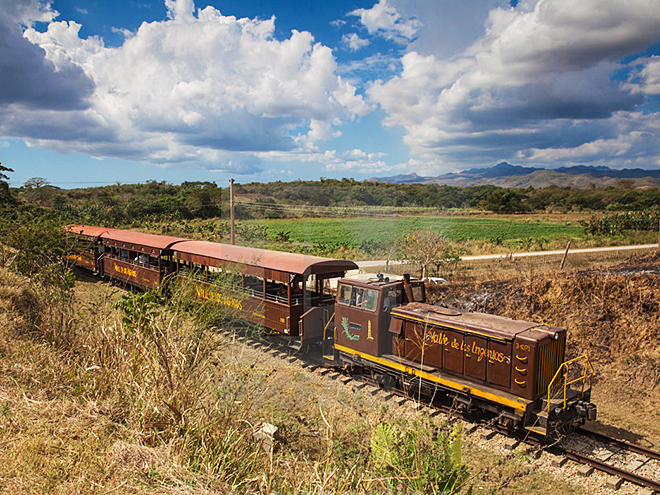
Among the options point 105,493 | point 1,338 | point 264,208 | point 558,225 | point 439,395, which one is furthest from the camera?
point 558,225

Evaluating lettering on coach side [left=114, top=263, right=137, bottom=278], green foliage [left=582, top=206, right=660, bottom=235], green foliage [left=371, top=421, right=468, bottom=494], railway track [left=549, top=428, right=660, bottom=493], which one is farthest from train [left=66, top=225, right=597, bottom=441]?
green foliage [left=582, top=206, right=660, bottom=235]

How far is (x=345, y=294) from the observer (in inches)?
412

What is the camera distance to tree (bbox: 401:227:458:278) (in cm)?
2223

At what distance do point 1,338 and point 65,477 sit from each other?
196 inches

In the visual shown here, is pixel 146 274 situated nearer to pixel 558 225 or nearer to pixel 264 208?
pixel 264 208

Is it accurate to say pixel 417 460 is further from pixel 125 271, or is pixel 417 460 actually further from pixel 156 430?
pixel 125 271

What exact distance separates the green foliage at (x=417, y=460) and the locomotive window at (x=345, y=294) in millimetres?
6248

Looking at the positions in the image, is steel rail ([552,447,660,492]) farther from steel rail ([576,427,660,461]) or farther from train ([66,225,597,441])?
steel rail ([576,427,660,461])

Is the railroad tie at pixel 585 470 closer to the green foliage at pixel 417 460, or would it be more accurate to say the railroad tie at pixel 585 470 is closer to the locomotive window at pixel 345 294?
the green foliage at pixel 417 460

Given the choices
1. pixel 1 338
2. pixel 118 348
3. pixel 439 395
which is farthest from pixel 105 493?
pixel 439 395

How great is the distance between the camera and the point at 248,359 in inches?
463

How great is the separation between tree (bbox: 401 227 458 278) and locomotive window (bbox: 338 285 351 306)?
497 inches

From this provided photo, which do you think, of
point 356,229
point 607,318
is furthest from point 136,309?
point 356,229

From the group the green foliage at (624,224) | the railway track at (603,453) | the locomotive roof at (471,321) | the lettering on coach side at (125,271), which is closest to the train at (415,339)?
the locomotive roof at (471,321)
